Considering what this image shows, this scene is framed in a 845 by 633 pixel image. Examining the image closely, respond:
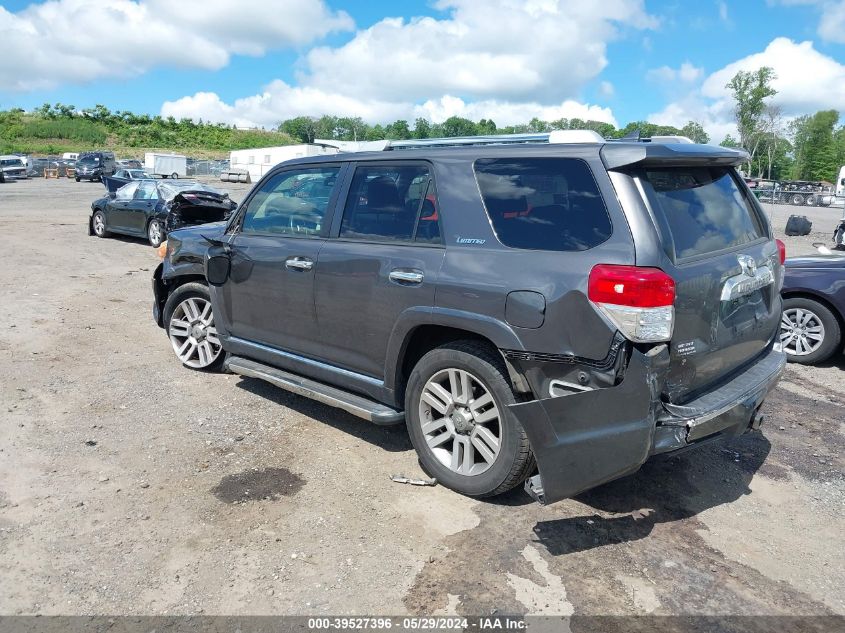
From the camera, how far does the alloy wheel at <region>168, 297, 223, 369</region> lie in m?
5.78

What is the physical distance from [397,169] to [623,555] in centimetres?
256

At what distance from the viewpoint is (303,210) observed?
4.70 metres

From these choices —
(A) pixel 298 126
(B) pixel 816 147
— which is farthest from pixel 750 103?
(A) pixel 298 126

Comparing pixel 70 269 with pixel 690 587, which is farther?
pixel 70 269

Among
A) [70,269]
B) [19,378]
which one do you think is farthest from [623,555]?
[70,269]

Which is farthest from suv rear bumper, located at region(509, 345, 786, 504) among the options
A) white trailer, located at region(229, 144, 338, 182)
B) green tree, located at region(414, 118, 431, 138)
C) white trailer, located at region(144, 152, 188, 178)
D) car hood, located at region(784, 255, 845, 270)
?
green tree, located at region(414, 118, 431, 138)

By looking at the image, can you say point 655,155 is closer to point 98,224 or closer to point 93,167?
point 98,224

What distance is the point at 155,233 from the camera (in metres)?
14.8

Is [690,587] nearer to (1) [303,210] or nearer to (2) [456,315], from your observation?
(2) [456,315]

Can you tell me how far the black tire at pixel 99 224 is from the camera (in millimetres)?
16025

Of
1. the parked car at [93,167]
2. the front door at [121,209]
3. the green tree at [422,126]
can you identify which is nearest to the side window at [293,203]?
the front door at [121,209]

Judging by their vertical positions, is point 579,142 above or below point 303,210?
above

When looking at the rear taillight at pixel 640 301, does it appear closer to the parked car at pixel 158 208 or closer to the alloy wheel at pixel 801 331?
the alloy wheel at pixel 801 331

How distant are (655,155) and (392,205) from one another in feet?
5.31
